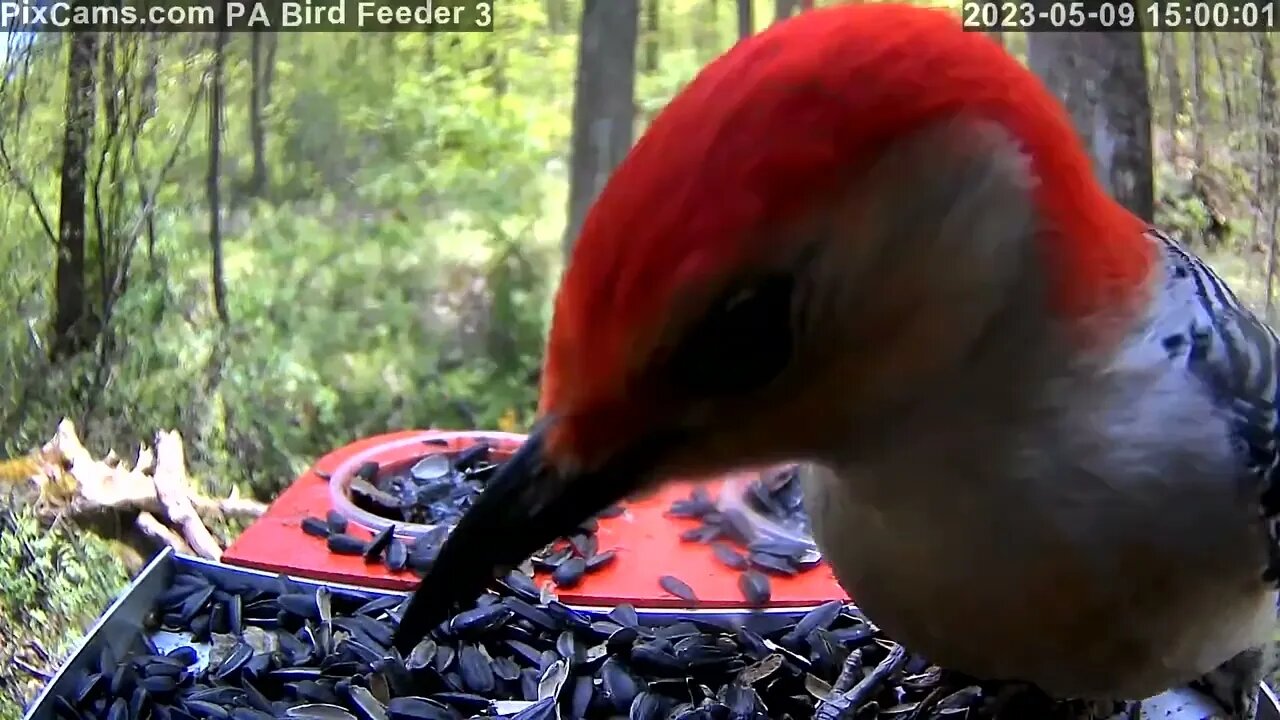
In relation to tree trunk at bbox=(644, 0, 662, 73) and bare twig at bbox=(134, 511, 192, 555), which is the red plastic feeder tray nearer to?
bare twig at bbox=(134, 511, 192, 555)

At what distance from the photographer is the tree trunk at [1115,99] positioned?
1608 millimetres

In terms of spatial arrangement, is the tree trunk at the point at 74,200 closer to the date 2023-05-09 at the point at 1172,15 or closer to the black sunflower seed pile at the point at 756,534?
the black sunflower seed pile at the point at 756,534

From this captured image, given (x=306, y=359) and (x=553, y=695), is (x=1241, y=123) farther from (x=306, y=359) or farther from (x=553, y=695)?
(x=306, y=359)

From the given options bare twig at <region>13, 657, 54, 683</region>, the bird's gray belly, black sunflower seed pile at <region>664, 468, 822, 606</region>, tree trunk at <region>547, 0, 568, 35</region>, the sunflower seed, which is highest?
tree trunk at <region>547, 0, 568, 35</region>

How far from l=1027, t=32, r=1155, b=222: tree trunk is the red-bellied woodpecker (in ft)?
2.49

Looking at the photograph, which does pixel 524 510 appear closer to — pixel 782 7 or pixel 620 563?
pixel 620 563

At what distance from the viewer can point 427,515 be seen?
5.06 ft

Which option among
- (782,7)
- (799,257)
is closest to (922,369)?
(799,257)

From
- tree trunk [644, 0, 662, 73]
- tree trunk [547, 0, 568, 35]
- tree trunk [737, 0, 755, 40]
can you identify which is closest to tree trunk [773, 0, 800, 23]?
tree trunk [737, 0, 755, 40]

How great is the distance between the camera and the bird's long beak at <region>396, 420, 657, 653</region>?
70 centimetres

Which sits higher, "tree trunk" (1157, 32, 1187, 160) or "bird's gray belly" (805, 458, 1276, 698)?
"tree trunk" (1157, 32, 1187, 160)

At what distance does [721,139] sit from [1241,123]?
4.49ft

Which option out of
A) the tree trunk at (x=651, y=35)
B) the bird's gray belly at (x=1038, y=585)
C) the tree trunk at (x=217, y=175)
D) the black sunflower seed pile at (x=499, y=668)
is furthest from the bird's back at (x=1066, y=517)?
the tree trunk at (x=217, y=175)

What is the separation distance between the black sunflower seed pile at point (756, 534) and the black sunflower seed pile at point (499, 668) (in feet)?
0.31
